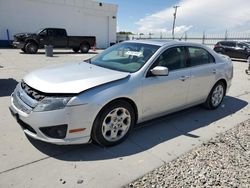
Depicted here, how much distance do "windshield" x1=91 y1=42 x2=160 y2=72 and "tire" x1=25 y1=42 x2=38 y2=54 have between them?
14.0m

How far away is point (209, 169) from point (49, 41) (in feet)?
57.1

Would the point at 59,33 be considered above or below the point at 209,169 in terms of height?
above

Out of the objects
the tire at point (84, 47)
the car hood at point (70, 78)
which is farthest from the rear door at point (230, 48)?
the car hood at point (70, 78)

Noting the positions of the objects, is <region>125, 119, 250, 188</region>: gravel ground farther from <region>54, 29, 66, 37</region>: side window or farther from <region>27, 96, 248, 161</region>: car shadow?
<region>54, 29, 66, 37</region>: side window

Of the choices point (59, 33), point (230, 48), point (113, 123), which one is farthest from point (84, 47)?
point (113, 123)

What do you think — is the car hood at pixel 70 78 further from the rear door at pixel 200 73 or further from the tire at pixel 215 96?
the tire at pixel 215 96

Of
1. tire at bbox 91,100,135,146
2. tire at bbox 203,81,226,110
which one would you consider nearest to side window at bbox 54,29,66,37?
tire at bbox 203,81,226,110

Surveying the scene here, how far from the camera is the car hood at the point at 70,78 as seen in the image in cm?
315

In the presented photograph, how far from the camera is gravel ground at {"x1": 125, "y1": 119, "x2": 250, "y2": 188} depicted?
2846 mm

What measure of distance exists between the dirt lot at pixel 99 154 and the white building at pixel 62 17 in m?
20.4

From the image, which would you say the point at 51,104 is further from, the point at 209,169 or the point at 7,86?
the point at 7,86

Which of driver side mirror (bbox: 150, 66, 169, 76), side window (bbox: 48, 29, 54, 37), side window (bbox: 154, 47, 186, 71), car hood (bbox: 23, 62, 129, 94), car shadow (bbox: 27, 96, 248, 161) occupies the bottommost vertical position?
car shadow (bbox: 27, 96, 248, 161)

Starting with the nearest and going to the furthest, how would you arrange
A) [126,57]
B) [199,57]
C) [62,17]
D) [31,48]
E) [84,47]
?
1. [126,57]
2. [199,57]
3. [31,48]
4. [84,47]
5. [62,17]

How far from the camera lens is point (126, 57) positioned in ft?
14.3
